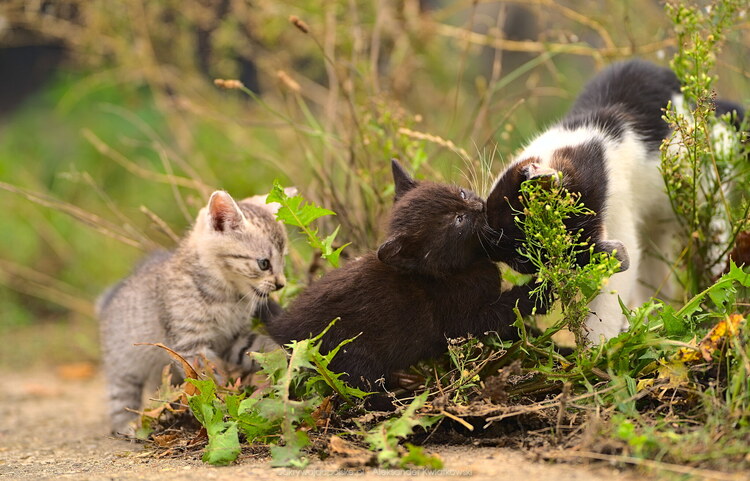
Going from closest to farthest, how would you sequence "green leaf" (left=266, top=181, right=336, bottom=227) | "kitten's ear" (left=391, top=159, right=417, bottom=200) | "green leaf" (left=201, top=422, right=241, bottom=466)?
"green leaf" (left=201, top=422, right=241, bottom=466)
"green leaf" (left=266, top=181, right=336, bottom=227)
"kitten's ear" (left=391, top=159, right=417, bottom=200)

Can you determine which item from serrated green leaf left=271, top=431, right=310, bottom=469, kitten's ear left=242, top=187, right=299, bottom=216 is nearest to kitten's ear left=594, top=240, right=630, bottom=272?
serrated green leaf left=271, top=431, right=310, bottom=469

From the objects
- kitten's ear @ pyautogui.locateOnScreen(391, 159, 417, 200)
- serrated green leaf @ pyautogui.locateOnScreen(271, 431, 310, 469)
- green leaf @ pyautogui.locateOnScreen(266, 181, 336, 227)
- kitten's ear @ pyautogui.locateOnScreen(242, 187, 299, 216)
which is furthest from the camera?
kitten's ear @ pyautogui.locateOnScreen(242, 187, 299, 216)

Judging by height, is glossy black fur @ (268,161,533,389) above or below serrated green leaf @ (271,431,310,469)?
above

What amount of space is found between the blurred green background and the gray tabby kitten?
0.56 m

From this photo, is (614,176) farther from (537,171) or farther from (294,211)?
(294,211)

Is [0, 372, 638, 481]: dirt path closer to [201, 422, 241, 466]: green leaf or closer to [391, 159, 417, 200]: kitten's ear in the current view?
[201, 422, 241, 466]: green leaf

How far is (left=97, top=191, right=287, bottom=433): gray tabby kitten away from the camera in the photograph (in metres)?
3.74

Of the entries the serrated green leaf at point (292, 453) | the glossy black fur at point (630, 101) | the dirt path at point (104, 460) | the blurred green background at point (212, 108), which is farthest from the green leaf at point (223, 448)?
the glossy black fur at point (630, 101)

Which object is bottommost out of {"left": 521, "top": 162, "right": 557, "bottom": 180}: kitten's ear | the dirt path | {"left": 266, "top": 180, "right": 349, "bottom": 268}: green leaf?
the dirt path

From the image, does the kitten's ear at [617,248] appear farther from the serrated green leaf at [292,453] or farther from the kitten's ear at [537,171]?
the serrated green leaf at [292,453]

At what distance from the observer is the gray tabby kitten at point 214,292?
3.74m

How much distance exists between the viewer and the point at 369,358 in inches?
124

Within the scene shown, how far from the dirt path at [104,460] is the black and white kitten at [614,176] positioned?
3.14ft

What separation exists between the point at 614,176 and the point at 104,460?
2636 millimetres
